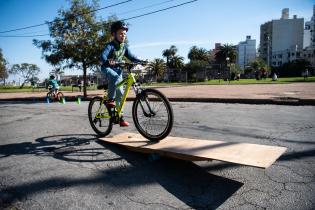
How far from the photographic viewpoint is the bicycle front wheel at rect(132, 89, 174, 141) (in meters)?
4.09

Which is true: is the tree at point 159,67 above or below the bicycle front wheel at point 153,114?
above

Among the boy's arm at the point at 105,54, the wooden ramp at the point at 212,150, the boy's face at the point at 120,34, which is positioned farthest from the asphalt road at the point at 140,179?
the boy's face at the point at 120,34

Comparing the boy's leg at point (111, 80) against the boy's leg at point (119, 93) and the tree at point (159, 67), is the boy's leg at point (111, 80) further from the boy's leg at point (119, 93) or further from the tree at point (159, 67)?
the tree at point (159, 67)

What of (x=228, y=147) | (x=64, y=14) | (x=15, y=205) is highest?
(x=64, y=14)

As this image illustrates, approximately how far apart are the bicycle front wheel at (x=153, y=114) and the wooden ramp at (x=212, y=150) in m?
0.16

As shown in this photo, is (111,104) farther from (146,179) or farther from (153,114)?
(146,179)

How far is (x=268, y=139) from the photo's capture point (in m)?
4.81

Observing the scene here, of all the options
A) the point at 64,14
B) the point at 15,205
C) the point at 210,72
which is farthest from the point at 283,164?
the point at 210,72

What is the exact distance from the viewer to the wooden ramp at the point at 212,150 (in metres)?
2.81

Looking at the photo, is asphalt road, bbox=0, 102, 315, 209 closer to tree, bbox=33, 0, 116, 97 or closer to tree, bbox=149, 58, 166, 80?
tree, bbox=33, 0, 116, 97

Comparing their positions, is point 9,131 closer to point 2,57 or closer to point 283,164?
point 283,164

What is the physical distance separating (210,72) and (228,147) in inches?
3652

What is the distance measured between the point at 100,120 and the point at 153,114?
1506mm

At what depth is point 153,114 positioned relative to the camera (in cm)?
432
